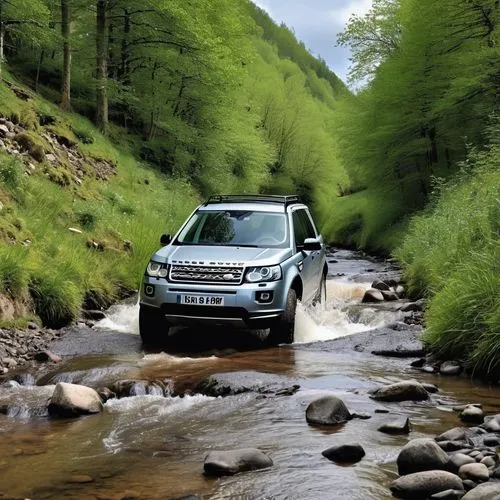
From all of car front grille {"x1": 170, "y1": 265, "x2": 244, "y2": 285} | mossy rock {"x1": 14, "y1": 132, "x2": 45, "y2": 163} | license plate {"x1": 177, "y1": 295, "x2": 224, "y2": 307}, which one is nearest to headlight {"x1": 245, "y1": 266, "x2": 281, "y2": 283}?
car front grille {"x1": 170, "y1": 265, "x2": 244, "y2": 285}

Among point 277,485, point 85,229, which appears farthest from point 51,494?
point 85,229

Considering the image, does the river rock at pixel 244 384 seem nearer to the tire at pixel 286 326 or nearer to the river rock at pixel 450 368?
the tire at pixel 286 326

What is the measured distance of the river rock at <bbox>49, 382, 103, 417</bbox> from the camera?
5.50m

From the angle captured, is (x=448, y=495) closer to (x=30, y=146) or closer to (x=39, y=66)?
(x=30, y=146)

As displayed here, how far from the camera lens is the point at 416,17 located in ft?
88.5

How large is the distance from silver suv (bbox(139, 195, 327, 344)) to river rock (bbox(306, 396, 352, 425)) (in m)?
2.75

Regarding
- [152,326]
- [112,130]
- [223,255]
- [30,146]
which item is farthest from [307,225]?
[112,130]

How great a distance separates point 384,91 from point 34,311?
78.3 feet

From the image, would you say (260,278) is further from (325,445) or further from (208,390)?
(325,445)

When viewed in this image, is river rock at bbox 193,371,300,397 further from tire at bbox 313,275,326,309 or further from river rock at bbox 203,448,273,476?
tire at bbox 313,275,326,309

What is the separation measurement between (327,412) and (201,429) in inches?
42.4

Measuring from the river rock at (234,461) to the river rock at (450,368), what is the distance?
3.50 meters

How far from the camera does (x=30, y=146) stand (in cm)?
1625

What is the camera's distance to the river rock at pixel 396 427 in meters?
4.86
